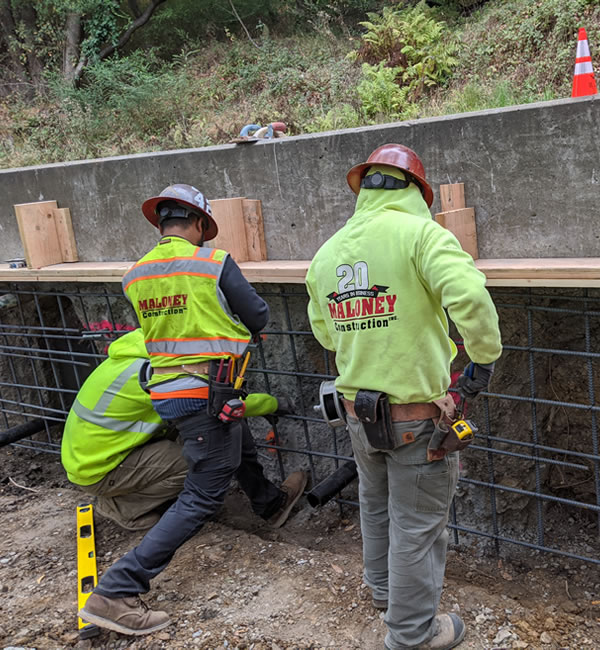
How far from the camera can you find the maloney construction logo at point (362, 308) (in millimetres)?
2574

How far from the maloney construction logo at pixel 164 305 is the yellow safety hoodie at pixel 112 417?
608 millimetres

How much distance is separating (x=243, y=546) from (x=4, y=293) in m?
3.15

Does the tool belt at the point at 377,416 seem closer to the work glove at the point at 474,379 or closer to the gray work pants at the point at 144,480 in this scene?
the work glove at the point at 474,379

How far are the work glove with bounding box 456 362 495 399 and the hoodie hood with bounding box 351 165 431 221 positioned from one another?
0.69m

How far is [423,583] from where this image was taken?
2693 mm

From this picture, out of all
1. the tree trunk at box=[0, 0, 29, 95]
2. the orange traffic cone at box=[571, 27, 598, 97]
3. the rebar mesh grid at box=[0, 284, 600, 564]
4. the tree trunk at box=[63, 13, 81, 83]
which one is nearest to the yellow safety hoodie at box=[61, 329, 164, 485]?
the rebar mesh grid at box=[0, 284, 600, 564]

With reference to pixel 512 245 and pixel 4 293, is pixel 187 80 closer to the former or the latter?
pixel 4 293

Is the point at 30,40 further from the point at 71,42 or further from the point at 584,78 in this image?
the point at 584,78

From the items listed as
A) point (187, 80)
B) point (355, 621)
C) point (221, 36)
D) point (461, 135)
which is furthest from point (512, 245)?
point (221, 36)

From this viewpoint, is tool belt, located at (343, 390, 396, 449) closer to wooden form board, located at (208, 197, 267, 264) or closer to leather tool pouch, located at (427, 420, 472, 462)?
leather tool pouch, located at (427, 420, 472, 462)

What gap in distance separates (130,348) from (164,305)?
784mm

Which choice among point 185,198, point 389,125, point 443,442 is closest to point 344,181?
point 389,125

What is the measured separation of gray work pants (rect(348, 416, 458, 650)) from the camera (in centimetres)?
265

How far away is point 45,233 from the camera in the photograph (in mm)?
4992
